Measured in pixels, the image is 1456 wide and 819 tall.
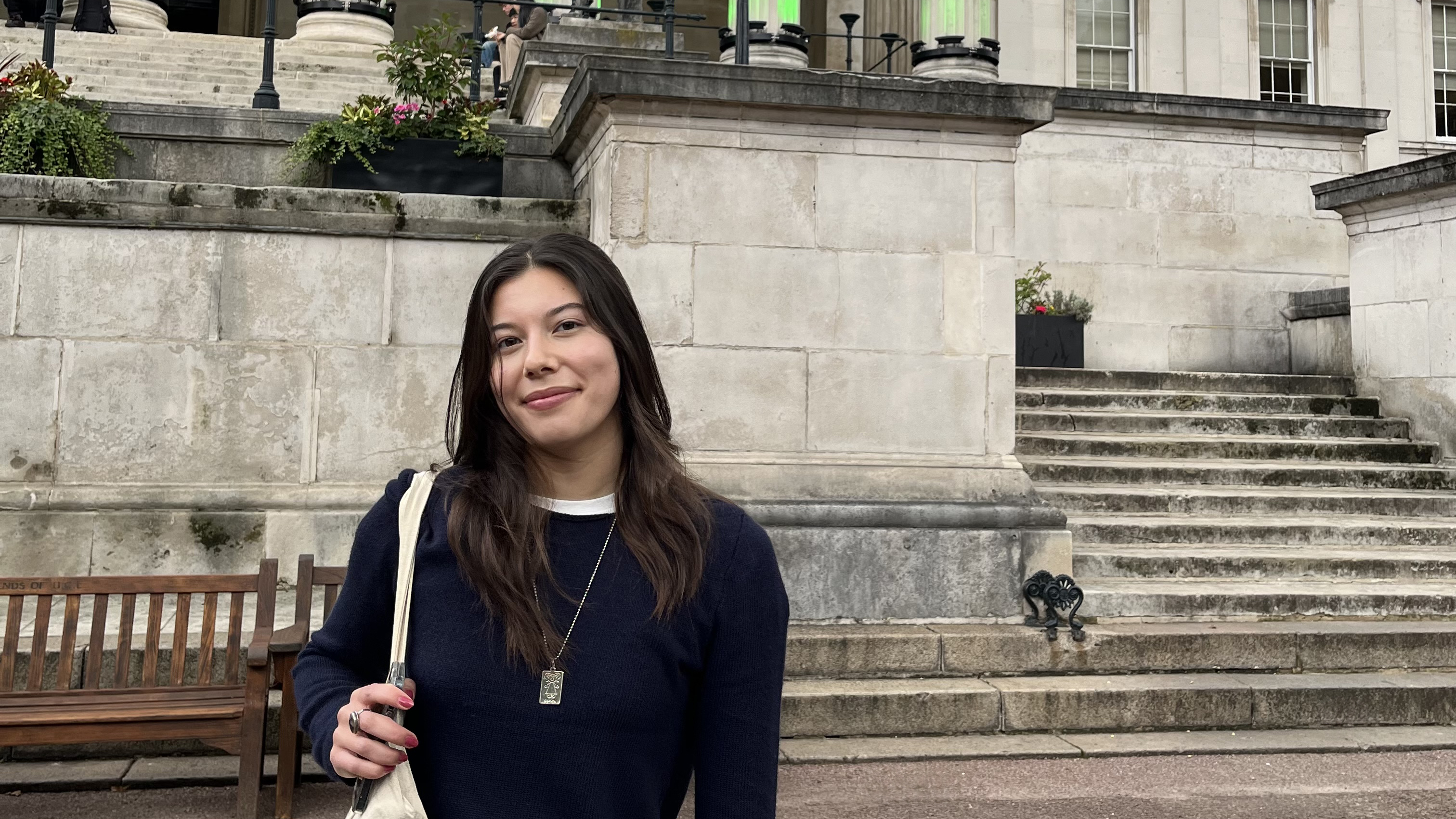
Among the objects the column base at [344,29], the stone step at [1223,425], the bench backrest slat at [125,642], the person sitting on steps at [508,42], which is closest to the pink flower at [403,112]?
the bench backrest slat at [125,642]

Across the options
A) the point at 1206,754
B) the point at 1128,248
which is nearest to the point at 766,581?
the point at 1206,754

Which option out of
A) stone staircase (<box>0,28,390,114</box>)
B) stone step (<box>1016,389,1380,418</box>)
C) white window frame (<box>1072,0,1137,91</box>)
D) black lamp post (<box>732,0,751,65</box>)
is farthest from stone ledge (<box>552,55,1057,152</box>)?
white window frame (<box>1072,0,1137,91</box>)

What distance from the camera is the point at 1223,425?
9.90m

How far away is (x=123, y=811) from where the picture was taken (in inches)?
188

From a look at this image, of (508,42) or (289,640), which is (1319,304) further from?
(289,640)

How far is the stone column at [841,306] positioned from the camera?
6.57 meters

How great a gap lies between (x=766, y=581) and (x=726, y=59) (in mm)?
8157

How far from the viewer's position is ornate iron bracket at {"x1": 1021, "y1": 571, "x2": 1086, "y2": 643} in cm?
636

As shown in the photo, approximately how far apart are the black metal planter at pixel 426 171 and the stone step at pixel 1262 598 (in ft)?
15.2

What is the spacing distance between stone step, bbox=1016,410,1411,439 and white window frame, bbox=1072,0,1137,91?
1068cm

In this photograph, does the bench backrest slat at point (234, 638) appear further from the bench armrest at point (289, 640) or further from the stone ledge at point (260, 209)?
the stone ledge at point (260, 209)

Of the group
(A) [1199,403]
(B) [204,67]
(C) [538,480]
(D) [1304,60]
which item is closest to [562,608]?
(C) [538,480]


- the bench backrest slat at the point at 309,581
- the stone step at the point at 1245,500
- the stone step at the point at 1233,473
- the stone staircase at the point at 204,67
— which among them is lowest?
the bench backrest slat at the point at 309,581

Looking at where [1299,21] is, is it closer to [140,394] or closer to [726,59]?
[726,59]
